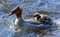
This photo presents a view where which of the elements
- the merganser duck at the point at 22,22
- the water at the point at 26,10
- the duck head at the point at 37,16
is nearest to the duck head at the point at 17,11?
the merganser duck at the point at 22,22

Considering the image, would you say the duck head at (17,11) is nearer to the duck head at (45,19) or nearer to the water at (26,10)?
the water at (26,10)

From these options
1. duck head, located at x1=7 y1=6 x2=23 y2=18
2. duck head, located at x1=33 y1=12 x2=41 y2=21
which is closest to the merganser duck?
duck head, located at x1=7 y1=6 x2=23 y2=18

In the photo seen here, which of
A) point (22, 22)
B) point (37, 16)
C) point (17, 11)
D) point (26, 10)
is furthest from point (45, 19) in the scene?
point (26, 10)

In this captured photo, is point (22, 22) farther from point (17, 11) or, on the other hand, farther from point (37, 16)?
point (37, 16)

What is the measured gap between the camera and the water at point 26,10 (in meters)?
10.7

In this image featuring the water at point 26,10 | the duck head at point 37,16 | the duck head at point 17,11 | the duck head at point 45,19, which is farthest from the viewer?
the duck head at point 37,16

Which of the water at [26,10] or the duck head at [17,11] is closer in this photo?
the water at [26,10]

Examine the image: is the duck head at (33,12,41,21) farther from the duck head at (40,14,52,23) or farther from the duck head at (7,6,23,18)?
the duck head at (7,6,23,18)

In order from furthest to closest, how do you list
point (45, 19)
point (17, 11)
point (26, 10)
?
point (26, 10) < point (45, 19) < point (17, 11)

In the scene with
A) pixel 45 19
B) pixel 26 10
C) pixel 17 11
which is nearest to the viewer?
pixel 17 11

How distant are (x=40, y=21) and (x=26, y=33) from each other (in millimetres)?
1177

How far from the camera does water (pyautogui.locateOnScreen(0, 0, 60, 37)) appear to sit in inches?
422

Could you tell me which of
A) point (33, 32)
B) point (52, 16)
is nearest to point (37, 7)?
point (52, 16)

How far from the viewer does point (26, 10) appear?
12.6 m
